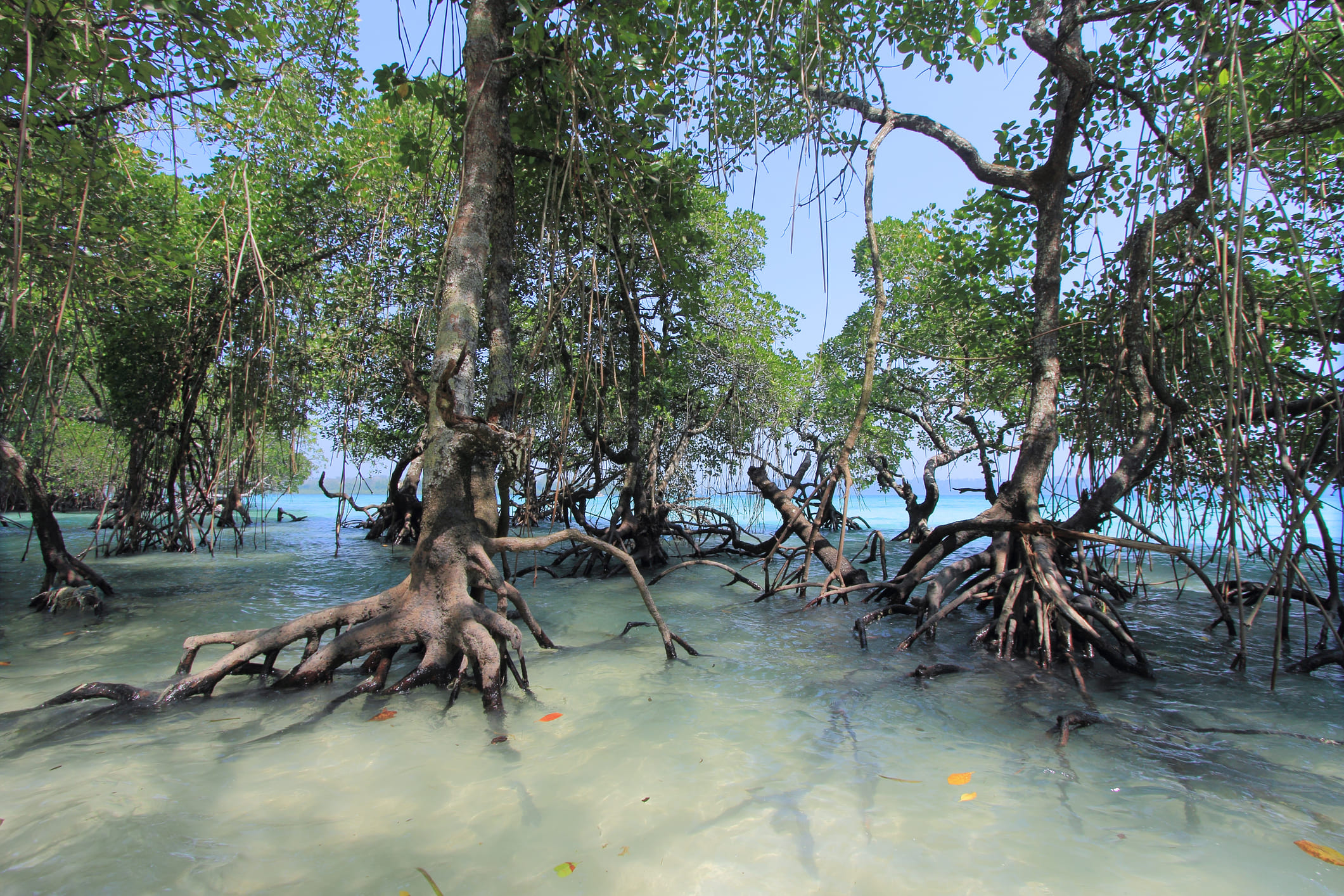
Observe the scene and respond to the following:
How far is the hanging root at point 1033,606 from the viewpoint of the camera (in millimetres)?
4273

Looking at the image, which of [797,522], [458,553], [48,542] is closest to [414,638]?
[458,553]

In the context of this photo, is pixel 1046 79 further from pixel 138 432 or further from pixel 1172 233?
pixel 138 432

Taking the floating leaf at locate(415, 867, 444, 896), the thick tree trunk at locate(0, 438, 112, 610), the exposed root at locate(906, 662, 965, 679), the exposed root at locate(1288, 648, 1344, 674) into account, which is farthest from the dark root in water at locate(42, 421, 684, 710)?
the exposed root at locate(1288, 648, 1344, 674)

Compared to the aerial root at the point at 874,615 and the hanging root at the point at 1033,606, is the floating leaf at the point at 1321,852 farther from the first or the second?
the aerial root at the point at 874,615

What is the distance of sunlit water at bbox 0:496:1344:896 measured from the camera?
196cm

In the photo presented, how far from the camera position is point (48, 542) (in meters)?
5.56

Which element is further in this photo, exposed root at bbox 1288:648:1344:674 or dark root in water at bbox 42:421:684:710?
exposed root at bbox 1288:648:1344:674

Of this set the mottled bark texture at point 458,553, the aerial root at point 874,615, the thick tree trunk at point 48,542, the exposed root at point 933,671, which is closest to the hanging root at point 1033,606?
the aerial root at point 874,615

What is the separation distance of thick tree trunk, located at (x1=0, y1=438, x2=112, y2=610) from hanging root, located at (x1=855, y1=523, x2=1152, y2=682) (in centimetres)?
705

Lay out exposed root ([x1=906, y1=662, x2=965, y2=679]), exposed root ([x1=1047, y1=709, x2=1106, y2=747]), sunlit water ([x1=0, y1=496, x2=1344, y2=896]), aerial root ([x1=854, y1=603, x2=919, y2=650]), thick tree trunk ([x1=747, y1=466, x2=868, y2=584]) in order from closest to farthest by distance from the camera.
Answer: sunlit water ([x1=0, y1=496, x2=1344, y2=896]) < exposed root ([x1=1047, y1=709, x2=1106, y2=747]) < exposed root ([x1=906, y1=662, x2=965, y2=679]) < aerial root ([x1=854, y1=603, x2=919, y2=650]) < thick tree trunk ([x1=747, y1=466, x2=868, y2=584])

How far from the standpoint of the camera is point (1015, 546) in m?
4.79

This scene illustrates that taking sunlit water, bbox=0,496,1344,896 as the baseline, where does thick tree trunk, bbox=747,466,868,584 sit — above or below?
above

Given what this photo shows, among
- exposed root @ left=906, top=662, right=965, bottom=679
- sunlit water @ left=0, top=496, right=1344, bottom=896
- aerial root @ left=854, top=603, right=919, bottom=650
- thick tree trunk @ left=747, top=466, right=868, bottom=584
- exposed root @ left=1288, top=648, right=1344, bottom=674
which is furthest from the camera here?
thick tree trunk @ left=747, top=466, right=868, bottom=584

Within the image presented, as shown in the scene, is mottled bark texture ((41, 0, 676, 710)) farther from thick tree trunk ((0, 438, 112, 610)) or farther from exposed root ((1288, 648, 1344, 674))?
exposed root ((1288, 648, 1344, 674))
